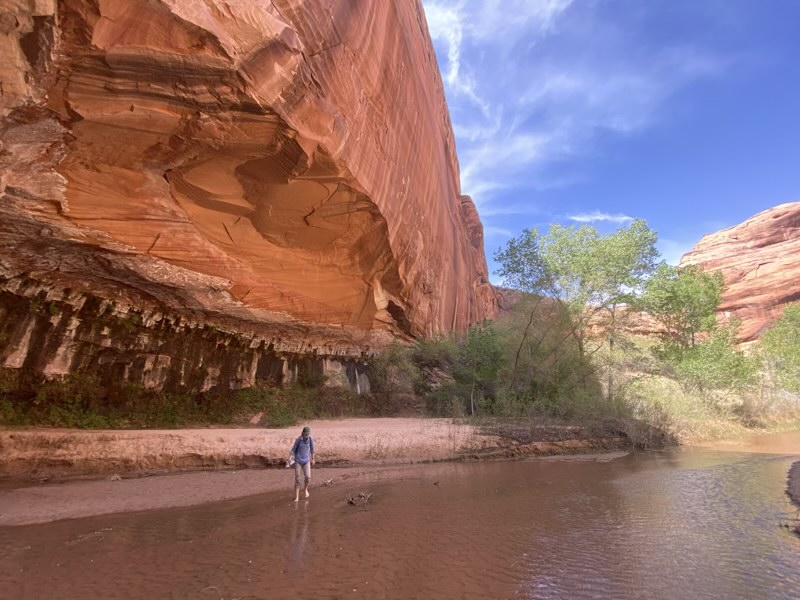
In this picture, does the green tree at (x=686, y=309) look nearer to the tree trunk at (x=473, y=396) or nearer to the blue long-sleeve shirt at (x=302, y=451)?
the tree trunk at (x=473, y=396)

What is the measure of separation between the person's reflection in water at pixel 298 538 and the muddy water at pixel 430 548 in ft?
0.12

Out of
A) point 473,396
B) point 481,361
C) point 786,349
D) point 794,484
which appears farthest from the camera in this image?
point 786,349

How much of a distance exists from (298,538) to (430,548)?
1928mm

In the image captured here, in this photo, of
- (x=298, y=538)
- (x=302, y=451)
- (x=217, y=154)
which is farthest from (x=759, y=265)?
(x=298, y=538)

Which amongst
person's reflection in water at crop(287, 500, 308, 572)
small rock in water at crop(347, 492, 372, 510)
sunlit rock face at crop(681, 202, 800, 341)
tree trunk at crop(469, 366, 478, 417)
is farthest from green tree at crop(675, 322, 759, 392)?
→ person's reflection in water at crop(287, 500, 308, 572)

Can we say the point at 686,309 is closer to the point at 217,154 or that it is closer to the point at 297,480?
the point at 297,480

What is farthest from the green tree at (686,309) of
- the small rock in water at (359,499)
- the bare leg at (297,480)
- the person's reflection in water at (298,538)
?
the person's reflection in water at (298,538)

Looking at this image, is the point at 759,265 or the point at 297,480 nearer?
the point at 297,480

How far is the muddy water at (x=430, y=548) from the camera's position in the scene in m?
4.74

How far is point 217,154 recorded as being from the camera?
339 inches

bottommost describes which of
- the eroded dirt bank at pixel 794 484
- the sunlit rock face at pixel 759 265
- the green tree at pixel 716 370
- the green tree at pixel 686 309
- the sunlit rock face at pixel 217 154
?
the eroded dirt bank at pixel 794 484

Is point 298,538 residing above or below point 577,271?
below

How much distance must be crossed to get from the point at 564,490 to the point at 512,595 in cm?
627

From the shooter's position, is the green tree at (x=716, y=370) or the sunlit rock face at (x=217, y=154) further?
the green tree at (x=716, y=370)
